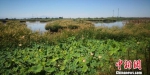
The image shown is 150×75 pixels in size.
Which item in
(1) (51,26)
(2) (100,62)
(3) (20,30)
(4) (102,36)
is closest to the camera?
(2) (100,62)

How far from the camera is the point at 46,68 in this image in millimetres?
3426

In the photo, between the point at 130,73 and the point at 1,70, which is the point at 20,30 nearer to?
the point at 1,70

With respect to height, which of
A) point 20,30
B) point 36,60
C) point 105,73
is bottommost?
point 105,73

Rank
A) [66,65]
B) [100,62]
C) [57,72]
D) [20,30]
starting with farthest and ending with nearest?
[20,30]
[100,62]
[66,65]
[57,72]

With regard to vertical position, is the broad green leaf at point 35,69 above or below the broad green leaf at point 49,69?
above

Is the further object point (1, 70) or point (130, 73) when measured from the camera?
point (1, 70)

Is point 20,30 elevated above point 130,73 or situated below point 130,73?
above

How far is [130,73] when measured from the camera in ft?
10.7

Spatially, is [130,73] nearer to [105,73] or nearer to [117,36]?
[105,73]

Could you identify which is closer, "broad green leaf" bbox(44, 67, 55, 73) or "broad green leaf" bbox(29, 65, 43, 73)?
"broad green leaf" bbox(29, 65, 43, 73)

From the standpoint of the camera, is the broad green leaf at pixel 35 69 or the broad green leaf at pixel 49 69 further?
the broad green leaf at pixel 49 69

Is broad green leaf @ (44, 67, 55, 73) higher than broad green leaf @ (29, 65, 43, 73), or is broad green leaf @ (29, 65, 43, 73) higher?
broad green leaf @ (29, 65, 43, 73)

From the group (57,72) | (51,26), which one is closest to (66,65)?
(57,72)

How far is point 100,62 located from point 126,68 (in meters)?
0.88
